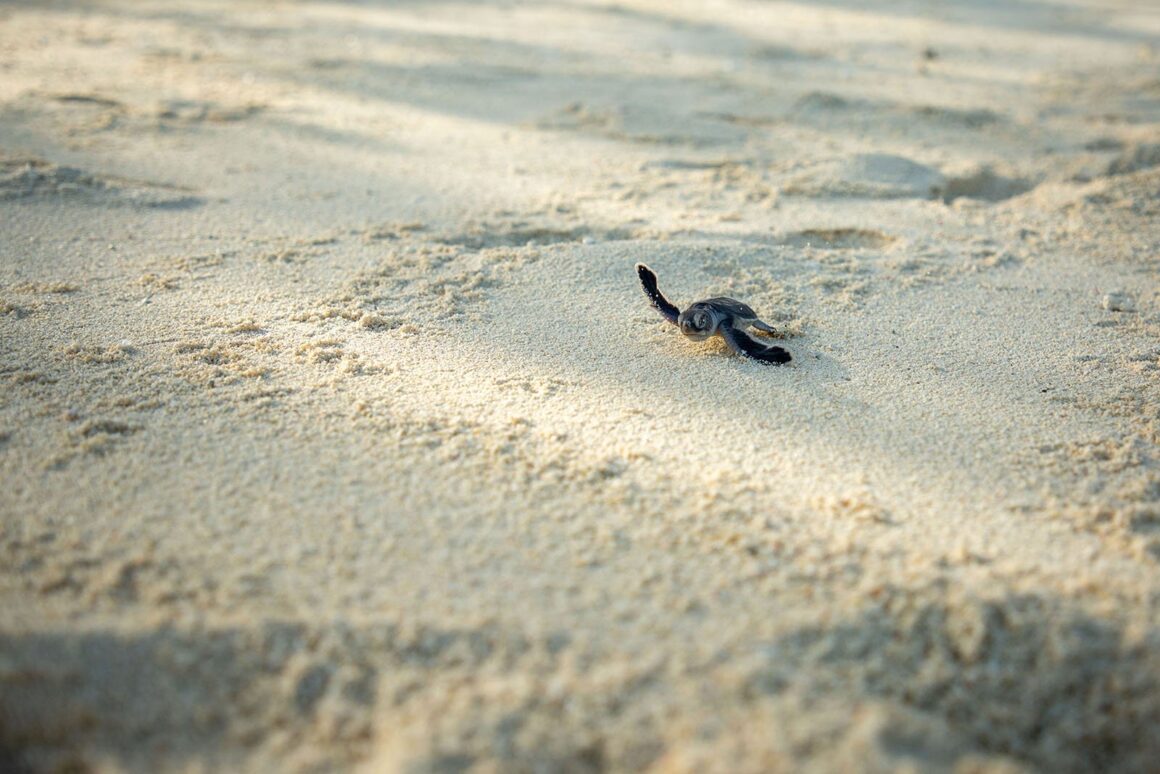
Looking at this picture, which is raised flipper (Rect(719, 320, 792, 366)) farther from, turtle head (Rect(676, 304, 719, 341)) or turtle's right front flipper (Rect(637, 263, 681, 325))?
turtle's right front flipper (Rect(637, 263, 681, 325))

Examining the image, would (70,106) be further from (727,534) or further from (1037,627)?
(1037,627)

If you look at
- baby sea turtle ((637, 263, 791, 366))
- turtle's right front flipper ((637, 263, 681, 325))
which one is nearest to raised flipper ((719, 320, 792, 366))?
baby sea turtle ((637, 263, 791, 366))

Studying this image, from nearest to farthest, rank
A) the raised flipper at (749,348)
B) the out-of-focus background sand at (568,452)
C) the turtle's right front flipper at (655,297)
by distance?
the out-of-focus background sand at (568,452), the raised flipper at (749,348), the turtle's right front flipper at (655,297)

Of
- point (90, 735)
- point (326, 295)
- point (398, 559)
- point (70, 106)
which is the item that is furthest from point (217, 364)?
point (70, 106)

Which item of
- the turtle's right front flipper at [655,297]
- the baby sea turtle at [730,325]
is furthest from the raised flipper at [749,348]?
the turtle's right front flipper at [655,297]

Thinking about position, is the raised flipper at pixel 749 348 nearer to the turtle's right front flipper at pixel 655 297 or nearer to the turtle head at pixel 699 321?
the turtle head at pixel 699 321

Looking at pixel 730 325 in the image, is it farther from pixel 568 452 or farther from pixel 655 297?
pixel 568 452

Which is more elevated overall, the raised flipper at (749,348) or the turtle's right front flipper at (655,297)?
the turtle's right front flipper at (655,297)
